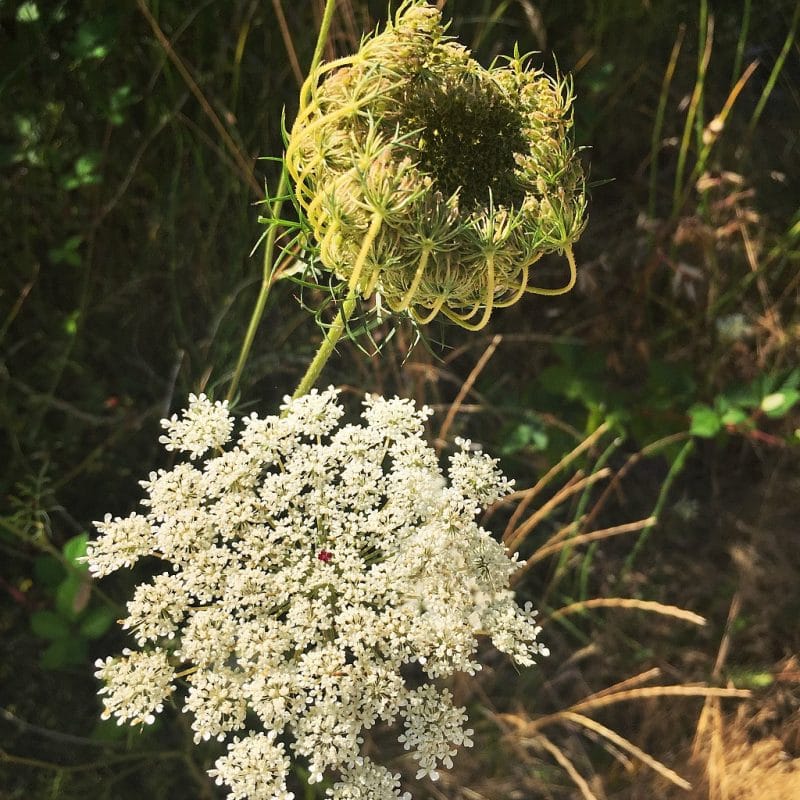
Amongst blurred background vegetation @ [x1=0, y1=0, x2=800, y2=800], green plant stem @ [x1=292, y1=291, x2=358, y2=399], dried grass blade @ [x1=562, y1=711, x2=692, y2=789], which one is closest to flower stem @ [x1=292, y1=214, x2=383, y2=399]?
green plant stem @ [x1=292, y1=291, x2=358, y2=399]

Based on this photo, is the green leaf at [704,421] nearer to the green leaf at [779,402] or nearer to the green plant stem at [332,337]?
the green leaf at [779,402]

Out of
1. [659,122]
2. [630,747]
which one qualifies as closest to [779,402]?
[659,122]

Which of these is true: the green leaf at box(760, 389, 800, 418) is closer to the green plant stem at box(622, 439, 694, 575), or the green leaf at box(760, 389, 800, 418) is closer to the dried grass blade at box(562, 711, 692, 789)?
the green plant stem at box(622, 439, 694, 575)

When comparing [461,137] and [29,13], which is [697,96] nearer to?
[461,137]

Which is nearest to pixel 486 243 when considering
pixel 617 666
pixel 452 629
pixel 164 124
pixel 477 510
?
pixel 477 510

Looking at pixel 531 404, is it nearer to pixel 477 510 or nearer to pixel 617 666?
pixel 617 666

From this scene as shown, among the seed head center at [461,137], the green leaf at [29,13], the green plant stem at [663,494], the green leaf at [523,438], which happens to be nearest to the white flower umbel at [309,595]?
the seed head center at [461,137]

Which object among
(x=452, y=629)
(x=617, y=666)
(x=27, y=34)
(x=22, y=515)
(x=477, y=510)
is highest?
(x=27, y=34)
